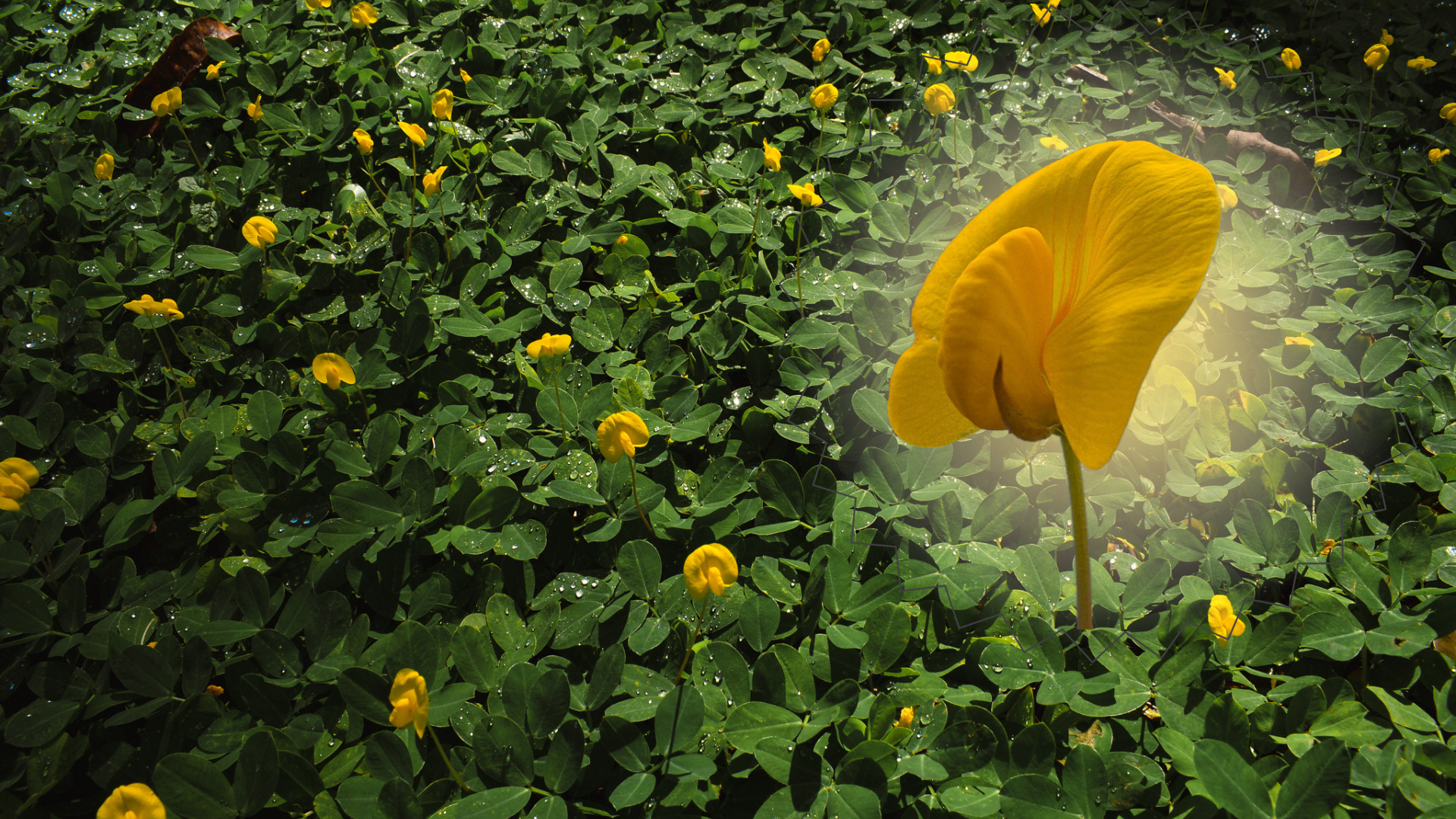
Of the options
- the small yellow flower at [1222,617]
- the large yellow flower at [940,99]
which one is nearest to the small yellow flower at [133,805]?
the small yellow flower at [1222,617]

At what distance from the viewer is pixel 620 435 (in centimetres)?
99

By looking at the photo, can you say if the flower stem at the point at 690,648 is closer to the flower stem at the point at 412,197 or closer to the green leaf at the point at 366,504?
the green leaf at the point at 366,504

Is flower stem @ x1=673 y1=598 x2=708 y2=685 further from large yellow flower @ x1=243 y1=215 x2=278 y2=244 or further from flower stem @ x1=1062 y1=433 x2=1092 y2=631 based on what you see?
large yellow flower @ x1=243 y1=215 x2=278 y2=244

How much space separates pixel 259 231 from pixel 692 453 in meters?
0.98

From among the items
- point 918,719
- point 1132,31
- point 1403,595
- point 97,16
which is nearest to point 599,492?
point 918,719

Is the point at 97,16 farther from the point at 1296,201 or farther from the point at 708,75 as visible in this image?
the point at 1296,201


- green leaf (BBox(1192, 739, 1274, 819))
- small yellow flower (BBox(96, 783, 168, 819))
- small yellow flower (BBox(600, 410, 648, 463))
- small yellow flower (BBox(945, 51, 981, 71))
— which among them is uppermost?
small yellow flower (BBox(945, 51, 981, 71))

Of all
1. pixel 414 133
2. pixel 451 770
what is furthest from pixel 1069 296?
pixel 414 133

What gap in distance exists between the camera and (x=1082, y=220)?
2.37 feet

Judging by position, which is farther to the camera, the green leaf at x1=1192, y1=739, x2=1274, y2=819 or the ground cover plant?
the ground cover plant

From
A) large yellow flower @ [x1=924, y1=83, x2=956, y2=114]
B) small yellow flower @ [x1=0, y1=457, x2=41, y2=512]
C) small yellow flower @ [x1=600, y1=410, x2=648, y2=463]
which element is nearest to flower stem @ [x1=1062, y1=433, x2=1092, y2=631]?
small yellow flower @ [x1=600, y1=410, x2=648, y2=463]

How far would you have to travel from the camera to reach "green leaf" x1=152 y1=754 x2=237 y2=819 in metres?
0.86

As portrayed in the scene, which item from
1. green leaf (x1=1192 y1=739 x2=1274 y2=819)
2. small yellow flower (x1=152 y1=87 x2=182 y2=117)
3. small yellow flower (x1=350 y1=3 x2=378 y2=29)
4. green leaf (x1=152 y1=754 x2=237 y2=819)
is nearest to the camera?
green leaf (x1=1192 y1=739 x2=1274 y2=819)

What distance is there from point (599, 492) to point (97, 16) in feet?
8.90
